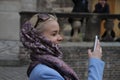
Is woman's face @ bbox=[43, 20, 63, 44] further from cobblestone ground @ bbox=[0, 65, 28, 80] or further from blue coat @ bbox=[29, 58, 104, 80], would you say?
cobblestone ground @ bbox=[0, 65, 28, 80]

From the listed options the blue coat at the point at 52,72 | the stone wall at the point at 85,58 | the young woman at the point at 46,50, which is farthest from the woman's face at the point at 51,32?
the stone wall at the point at 85,58

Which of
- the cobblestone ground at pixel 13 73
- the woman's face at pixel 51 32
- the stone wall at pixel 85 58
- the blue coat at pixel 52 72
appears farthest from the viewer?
the cobblestone ground at pixel 13 73

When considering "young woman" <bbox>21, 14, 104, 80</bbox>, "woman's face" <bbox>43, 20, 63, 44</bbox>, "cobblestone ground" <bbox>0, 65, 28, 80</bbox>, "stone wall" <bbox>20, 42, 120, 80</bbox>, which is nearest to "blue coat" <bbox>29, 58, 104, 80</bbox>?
"young woman" <bbox>21, 14, 104, 80</bbox>

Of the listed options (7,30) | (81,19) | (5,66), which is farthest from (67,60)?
(7,30)

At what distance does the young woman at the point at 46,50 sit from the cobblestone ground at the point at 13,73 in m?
7.17

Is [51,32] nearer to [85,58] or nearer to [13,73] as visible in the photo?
[85,58]

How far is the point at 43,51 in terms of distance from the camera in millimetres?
3100

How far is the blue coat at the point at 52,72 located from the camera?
9.76ft

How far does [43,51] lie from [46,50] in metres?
A: 0.02

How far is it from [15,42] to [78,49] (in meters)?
7.20

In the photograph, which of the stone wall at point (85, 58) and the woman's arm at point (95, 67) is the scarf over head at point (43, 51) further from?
the stone wall at point (85, 58)

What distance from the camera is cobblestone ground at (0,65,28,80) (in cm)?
1058

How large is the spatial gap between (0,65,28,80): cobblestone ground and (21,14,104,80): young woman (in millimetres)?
7170

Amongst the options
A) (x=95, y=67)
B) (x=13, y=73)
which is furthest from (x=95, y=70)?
(x=13, y=73)
